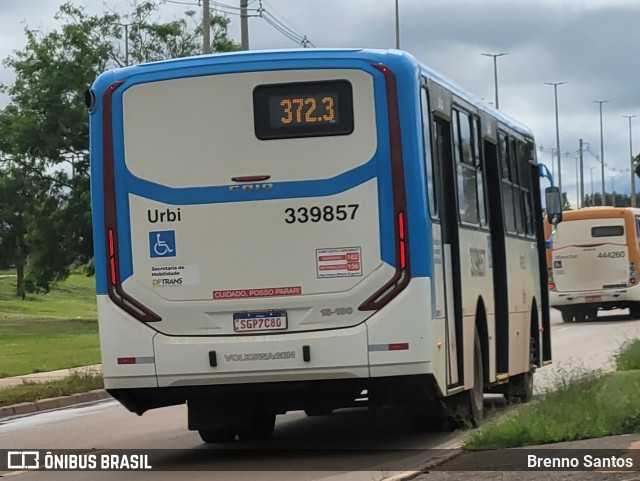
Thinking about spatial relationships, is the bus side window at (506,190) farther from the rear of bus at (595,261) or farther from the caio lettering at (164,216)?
the rear of bus at (595,261)

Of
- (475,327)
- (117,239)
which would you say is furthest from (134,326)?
(475,327)

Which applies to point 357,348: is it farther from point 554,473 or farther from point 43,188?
point 43,188

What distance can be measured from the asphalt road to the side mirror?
2369 mm

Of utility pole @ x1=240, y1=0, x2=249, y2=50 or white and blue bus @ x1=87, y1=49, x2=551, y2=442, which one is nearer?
white and blue bus @ x1=87, y1=49, x2=551, y2=442

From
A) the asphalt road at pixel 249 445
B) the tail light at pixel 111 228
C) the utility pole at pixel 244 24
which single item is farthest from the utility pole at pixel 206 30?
the tail light at pixel 111 228

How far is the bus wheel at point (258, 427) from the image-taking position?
14.4m

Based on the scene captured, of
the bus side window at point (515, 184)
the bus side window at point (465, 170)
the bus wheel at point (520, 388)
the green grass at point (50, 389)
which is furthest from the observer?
the green grass at point (50, 389)

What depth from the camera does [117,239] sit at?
12.7 m

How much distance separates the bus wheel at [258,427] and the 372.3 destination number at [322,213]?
2.56 metres

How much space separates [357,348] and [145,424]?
19.6 ft

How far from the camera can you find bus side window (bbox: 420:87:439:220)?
42.2 ft

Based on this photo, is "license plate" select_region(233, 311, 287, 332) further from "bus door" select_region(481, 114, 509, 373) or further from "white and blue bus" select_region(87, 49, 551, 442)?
"bus door" select_region(481, 114, 509, 373)

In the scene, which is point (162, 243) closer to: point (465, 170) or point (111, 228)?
point (111, 228)

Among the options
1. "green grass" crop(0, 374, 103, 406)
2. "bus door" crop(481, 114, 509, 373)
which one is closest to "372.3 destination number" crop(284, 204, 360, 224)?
"bus door" crop(481, 114, 509, 373)
